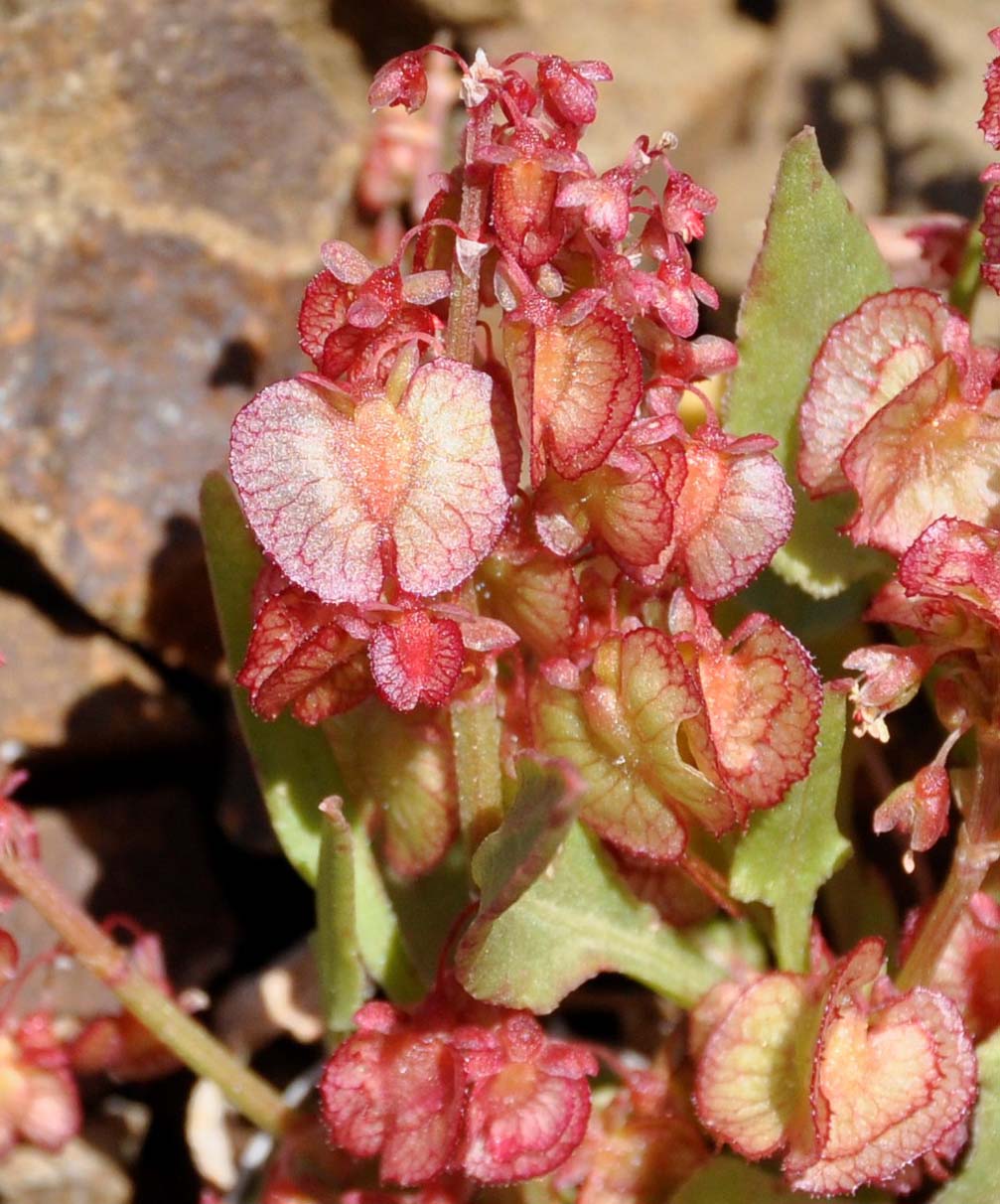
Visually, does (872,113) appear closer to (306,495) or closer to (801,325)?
(801,325)

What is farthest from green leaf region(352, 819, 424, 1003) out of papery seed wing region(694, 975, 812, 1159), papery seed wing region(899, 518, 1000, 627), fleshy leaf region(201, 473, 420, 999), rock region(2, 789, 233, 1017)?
rock region(2, 789, 233, 1017)

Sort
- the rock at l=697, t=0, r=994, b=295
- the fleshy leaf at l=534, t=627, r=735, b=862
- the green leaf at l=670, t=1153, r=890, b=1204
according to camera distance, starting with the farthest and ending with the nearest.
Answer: the rock at l=697, t=0, r=994, b=295 < the green leaf at l=670, t=1153, r=890, b=1204 < the fleshy leaf at l=534, t=627, r=735, b=862

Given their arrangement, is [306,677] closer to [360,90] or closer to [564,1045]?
[564,1045]

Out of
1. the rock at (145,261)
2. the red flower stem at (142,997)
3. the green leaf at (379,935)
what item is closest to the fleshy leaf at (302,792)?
the green leaf at (379,935)

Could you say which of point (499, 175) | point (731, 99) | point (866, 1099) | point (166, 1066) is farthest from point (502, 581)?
point (731, 99)

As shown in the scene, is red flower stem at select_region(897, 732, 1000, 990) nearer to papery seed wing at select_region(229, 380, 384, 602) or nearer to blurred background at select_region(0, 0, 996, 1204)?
papery seed wing at select_region(229, 380, 384, 602)

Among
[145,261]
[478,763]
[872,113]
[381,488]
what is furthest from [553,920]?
[872,113]

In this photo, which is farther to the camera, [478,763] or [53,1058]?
[53,1058]

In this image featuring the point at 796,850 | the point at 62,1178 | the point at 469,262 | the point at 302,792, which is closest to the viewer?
the point at 469,262
